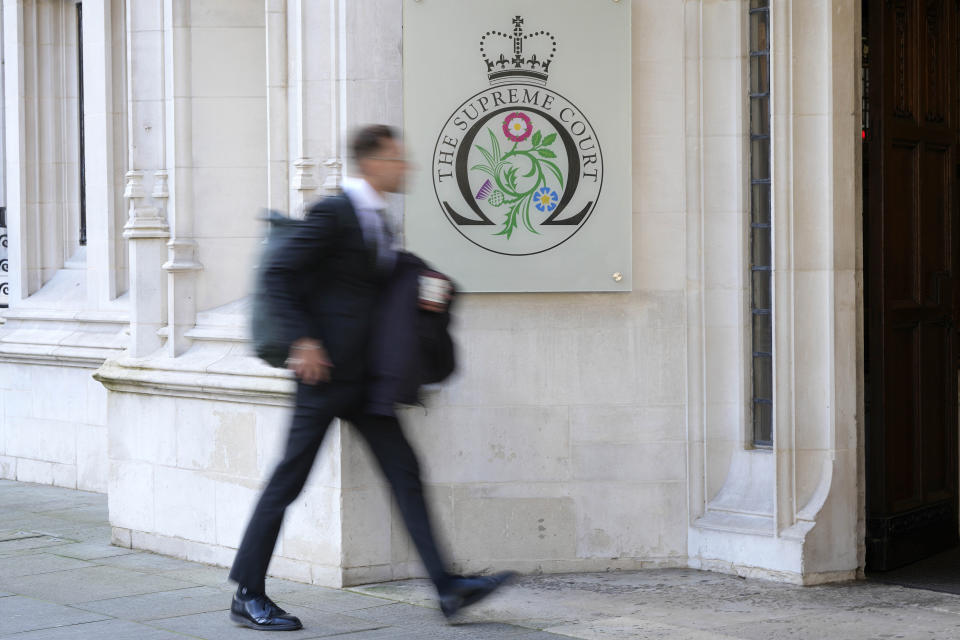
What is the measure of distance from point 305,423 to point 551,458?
179 cm

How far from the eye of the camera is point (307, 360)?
544 centimetres

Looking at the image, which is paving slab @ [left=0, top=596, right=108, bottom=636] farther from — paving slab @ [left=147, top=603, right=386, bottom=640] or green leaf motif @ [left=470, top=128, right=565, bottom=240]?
green leaf motif @ [left=470, top=128, right=565, bottom=240]

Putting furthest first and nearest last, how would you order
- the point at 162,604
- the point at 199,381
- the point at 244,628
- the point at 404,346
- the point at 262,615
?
1. the point at 199,381
2. the point at 162,604
3. the point at 244,628
4. the point at 262,615
5. the point at 404,346

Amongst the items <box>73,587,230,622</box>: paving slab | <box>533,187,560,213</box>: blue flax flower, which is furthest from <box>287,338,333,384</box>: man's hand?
<box>533,187,560,213</box>: blue flax flower

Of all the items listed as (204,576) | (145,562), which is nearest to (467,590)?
(204,576)

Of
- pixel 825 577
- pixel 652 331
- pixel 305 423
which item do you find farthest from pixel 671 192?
pixel 305 423

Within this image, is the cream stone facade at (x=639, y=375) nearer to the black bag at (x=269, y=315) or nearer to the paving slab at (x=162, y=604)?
the paving slab at (x=162, y=604)

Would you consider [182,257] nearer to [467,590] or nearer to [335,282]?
[335,282]

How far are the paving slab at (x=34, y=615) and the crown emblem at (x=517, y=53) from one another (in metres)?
3.04

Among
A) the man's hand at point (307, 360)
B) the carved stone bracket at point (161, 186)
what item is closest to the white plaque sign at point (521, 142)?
the man's hand at point (307, 360)

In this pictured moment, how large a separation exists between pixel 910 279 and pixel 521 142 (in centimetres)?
212

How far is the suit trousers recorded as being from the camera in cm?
557

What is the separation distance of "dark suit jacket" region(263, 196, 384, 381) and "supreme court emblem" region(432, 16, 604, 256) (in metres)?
1.48

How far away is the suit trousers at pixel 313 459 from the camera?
557 centimetres
